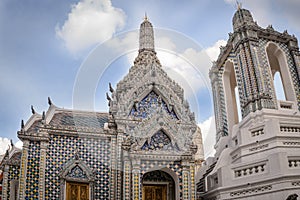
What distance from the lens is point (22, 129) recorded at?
550 inches

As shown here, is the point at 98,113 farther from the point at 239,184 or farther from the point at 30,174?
the point at 239,184

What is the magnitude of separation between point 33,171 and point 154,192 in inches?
196

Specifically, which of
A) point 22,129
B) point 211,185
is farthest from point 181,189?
point 22,129

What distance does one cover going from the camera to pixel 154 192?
13711 millimetres

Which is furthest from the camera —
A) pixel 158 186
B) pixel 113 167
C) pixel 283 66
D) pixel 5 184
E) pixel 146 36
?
pixel 146 36

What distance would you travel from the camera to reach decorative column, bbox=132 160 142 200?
12.7m

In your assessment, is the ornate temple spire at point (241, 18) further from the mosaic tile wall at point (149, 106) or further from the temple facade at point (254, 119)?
the mosaic tile wall at point (149, 106)

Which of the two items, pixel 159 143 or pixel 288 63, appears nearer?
pixel 159 143

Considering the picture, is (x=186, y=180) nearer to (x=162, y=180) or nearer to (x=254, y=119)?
(x=162, y=180)

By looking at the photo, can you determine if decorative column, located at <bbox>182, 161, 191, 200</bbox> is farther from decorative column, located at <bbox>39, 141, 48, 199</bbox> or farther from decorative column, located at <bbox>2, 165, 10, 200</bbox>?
decorative column, located at <bbox>2, 165, 10, 200</bbox>

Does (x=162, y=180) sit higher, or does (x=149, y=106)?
(x=149, y=106)

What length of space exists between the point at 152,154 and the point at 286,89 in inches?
306

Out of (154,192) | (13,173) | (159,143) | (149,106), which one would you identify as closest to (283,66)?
(149,106)

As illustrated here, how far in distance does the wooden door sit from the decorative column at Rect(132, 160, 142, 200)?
2.23 meters
